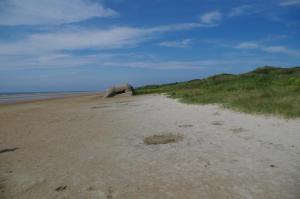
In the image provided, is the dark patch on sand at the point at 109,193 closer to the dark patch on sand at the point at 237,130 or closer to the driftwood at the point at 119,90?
the dark patch on sand at the point at 237,130

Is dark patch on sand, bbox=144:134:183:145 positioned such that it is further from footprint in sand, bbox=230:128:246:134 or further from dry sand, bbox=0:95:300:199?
footprint in sand, bbox=230:128:246:134

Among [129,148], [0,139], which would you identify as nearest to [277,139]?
[129,148]

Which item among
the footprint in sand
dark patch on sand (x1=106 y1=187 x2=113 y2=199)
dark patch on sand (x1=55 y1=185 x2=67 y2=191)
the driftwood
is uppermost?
the driftwood

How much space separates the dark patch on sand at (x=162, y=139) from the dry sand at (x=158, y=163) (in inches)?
7.4

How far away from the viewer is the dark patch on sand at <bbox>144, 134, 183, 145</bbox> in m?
6.14

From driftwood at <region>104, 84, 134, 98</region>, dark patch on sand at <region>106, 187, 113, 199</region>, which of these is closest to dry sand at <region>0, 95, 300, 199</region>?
dark patch on sand at <region>106, 187, 113, 199</region>

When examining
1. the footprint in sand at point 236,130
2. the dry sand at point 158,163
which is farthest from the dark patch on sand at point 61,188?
the footprint in sand at point 236,130

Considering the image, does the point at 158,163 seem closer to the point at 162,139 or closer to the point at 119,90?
the point at 162,139

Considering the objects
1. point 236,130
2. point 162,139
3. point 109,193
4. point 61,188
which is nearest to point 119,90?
point 236,130

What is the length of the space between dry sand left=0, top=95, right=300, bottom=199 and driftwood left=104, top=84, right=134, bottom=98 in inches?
854

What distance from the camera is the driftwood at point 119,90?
96.3 ft

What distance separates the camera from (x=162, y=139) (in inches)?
252

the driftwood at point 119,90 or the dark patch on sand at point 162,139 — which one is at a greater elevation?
the driftwood at point 119,90

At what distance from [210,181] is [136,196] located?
3.66 feet
